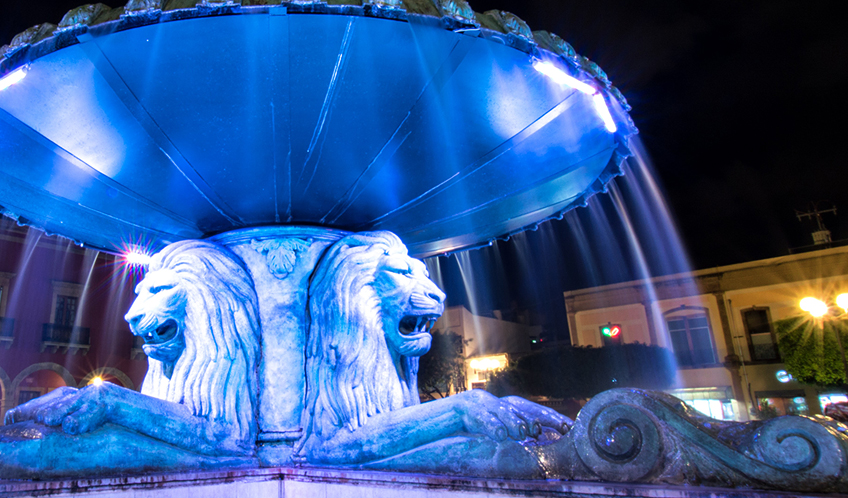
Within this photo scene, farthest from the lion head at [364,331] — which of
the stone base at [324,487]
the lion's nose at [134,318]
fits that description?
the lion's nose at [134,318]

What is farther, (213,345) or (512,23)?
(213,345)

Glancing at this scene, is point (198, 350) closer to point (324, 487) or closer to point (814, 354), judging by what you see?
point (324, 487)

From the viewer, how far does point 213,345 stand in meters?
3.49

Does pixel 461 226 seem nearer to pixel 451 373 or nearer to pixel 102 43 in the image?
pixel 102 43

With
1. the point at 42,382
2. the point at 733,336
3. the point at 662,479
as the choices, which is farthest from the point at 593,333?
the point at 662,479

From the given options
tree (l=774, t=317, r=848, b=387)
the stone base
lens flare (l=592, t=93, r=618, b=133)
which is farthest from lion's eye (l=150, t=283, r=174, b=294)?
tree (l=774, t=317, r=848, b=387)

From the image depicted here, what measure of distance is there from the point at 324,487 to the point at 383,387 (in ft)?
2.78

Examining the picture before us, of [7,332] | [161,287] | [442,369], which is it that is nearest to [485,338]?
[442,369]

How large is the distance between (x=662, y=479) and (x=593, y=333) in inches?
989

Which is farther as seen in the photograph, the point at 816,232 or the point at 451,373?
the point at 451,373

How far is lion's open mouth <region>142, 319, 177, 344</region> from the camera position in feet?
11.4

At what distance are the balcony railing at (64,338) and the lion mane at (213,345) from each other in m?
17.6

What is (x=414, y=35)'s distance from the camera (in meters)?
2.46

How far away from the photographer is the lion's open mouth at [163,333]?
3489 mm
